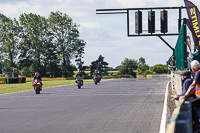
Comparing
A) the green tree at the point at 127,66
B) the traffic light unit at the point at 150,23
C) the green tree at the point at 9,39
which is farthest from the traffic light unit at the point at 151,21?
the green tree at the point at 127,66

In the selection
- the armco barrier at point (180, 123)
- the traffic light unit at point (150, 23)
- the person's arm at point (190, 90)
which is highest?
the traffic light unit at point (150, 23)

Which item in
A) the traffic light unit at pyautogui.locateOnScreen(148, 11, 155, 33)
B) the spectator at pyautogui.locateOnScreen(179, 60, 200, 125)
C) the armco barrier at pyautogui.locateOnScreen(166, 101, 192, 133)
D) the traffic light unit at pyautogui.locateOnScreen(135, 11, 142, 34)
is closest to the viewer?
the armco barrier at pyautogui.locateOnScreen(166, 101, 192, 133)

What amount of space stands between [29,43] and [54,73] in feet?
30.5

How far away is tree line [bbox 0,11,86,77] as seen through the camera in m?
94.1

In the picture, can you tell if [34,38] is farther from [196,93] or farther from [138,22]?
[196,93]

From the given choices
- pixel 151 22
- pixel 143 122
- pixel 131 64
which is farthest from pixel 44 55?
pixel 143 122

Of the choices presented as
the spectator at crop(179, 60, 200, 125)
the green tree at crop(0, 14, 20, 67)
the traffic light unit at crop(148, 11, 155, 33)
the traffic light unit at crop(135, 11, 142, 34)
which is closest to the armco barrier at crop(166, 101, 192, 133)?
the spectator at crop(179, 60, 200, 125)

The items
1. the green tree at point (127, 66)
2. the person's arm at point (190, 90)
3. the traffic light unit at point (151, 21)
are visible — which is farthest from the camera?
the green tree at point (127, 66)

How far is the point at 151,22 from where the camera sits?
30750 millimetres

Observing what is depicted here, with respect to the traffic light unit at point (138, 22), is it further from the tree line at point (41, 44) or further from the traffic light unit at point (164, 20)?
the tree line at point (41, 44)

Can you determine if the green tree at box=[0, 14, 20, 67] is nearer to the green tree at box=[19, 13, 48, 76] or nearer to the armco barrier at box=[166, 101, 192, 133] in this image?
the green tree at box=[19, 13, 48, 76]

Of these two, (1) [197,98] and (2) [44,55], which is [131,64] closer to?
(2) [44,55]

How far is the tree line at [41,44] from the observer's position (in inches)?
3703

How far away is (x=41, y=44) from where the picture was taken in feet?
320
